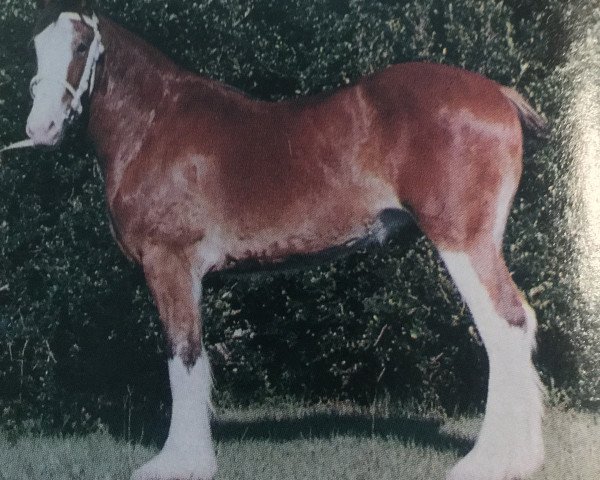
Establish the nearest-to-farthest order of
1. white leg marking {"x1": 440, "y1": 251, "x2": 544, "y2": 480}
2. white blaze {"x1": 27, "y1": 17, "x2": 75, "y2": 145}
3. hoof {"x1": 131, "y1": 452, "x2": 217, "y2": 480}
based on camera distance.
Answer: white leg marking {"x1": 440, "y1": 251, "x2": 544, "y2": 480} → hoof {"x1": 131, "y1": 452, "x2": 217, "y2": 480} → white blaze {"x1": 27, "y1": 17, "x2": 75, "y2": 145}

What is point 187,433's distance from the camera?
3.37m

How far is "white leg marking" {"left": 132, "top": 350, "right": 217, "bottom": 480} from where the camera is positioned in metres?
3.34

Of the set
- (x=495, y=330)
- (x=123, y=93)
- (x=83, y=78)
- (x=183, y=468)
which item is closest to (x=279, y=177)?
(x=123, y=93)

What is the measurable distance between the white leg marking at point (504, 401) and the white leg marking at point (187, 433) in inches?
32.1

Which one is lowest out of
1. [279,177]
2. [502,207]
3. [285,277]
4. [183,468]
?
[183,468]

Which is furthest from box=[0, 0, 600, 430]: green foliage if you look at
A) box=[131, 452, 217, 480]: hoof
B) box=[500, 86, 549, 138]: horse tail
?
box=[131, 452, 217, 480]: hoof

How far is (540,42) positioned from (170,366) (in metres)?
1.67

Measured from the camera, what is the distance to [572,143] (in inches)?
133

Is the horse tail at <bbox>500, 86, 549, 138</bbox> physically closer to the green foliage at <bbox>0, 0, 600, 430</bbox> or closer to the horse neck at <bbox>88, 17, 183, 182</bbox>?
the green foliage at <bbox>0, 0, 600, 430</bbox>

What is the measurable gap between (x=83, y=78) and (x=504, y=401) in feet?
5.84

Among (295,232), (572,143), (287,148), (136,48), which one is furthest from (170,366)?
(572,143)

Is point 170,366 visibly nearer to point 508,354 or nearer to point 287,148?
point 287,148

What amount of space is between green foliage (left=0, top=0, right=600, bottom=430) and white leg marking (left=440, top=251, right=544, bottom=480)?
2.7 inches

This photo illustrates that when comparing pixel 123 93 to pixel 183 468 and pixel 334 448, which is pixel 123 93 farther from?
pixel 334 448
